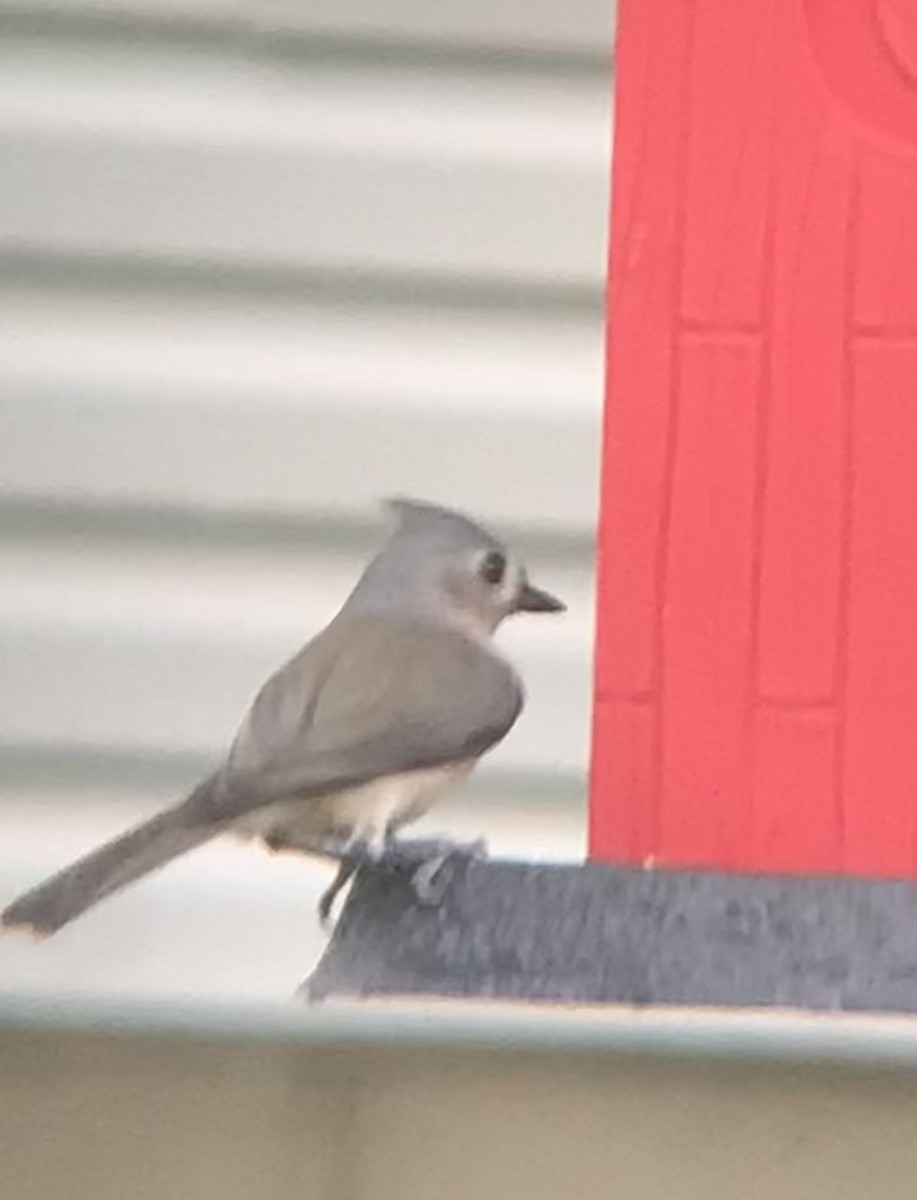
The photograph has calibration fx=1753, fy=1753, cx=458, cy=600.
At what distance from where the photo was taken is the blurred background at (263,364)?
649mm

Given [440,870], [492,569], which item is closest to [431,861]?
[440,870]

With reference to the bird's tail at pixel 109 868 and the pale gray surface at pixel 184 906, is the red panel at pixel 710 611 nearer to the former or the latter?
the pale gray surface at pixel 184 906

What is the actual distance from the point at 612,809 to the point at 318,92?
0.30m

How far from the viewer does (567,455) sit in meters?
0.66

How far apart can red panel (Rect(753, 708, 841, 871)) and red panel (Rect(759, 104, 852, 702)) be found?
1cm

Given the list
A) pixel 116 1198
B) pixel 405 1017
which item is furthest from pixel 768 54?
pixel 116 1198

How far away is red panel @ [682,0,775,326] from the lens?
0.66 meters

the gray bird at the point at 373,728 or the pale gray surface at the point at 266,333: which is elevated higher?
the pale gray surface at the point at 266,333

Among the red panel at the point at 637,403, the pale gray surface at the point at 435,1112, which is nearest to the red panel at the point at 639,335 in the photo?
the red panel at the point at 637,403

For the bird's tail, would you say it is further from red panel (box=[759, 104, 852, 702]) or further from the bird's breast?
red panel (box=[759, 104, 852, 702])

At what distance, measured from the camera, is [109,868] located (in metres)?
0.64

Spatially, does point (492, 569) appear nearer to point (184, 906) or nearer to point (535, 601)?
point (535, 601)

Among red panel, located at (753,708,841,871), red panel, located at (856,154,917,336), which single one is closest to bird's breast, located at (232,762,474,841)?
red panel, located at (753,708,841,871)

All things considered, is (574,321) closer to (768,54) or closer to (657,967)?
(768,54)
